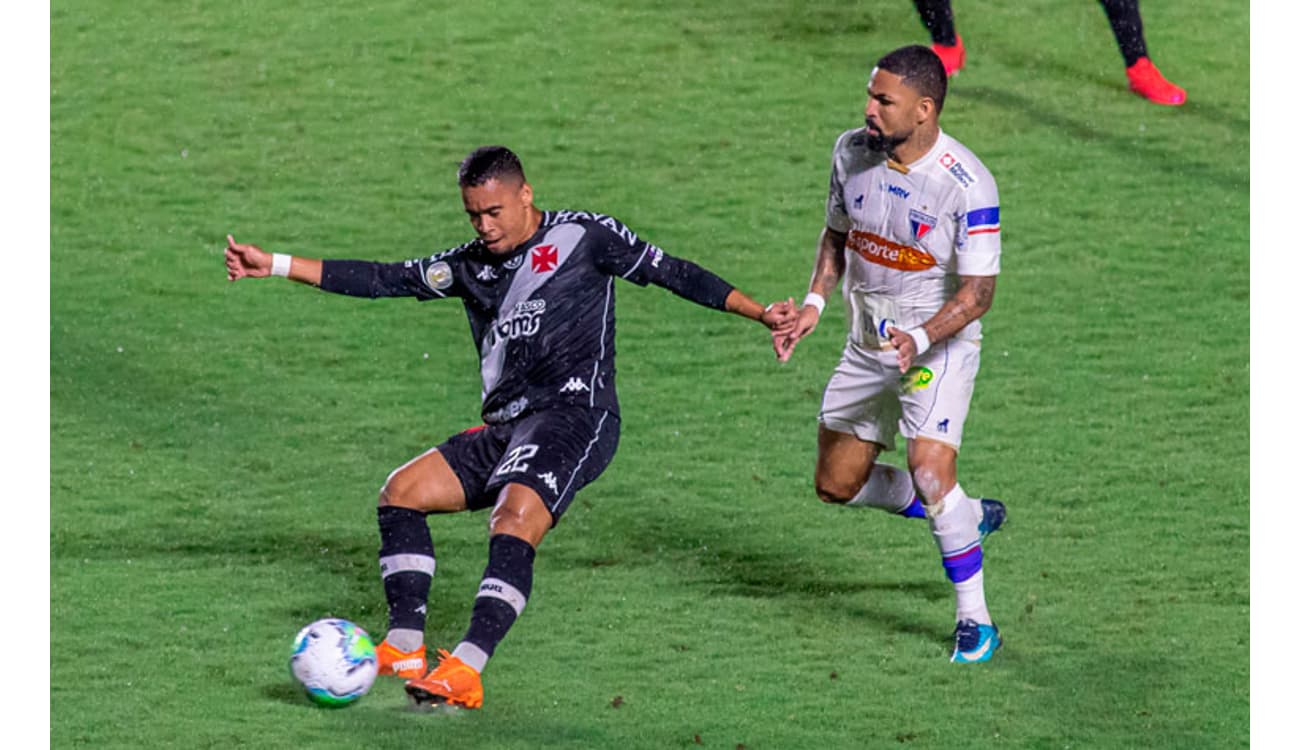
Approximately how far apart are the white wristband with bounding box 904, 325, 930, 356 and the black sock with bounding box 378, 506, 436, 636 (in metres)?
1.90

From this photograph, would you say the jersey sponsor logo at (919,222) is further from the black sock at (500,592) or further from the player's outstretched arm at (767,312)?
the black sock at (500,592)

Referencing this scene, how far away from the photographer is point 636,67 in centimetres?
1404

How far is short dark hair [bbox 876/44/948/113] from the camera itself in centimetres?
779

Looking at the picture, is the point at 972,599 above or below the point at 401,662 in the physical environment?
above

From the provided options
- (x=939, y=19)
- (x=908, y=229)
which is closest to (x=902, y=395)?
(x=908, y=229)

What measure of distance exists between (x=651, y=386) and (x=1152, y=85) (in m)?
4.60

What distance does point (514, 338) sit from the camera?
313 inches

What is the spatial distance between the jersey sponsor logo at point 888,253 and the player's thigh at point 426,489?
1744 mm

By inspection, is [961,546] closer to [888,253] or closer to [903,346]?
[903,346]

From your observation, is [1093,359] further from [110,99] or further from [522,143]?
[110,99]

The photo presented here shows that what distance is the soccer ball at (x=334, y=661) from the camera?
7.45m

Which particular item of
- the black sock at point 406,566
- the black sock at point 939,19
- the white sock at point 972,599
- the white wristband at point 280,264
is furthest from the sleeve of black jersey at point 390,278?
the black sock at point 939,19

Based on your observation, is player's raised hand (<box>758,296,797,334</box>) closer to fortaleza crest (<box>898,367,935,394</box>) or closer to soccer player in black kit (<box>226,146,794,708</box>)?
soccer player in black kit (<box>226,146,794,708</box>)

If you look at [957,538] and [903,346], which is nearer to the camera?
[903,346]
